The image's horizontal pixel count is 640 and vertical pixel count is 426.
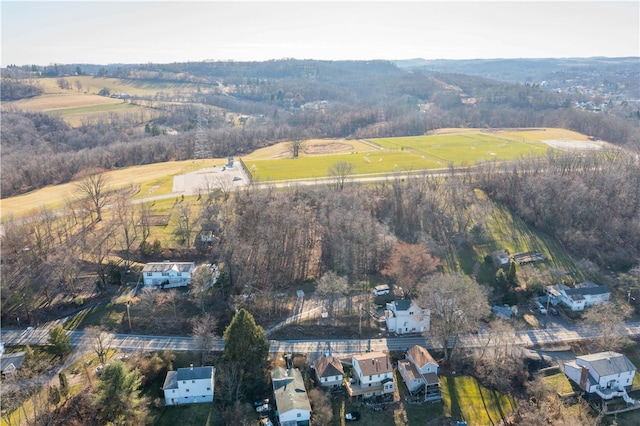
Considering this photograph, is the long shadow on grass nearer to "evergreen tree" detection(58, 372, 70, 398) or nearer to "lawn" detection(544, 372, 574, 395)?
"lawn" detection(544, 372, 574, 395)

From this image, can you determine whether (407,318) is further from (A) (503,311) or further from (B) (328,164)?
(B) (328,164)

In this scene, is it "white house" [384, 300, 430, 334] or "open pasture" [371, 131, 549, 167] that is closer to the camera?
"white house" [384, 300, 430, 334]

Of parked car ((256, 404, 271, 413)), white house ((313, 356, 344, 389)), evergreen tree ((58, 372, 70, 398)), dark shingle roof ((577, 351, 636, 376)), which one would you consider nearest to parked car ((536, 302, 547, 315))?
dark shingle roof ((577, 351, 636, 376))

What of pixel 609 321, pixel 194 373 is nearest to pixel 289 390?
pixel 194 373

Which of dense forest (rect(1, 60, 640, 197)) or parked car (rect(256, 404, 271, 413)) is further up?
dense forest (rect(1, 60, 640, 197))

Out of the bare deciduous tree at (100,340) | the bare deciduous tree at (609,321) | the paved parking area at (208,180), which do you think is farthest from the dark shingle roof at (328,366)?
the paved parking area at (208,180)

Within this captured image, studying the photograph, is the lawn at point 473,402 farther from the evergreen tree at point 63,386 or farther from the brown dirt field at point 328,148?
the brown dirt field at point 328,148
